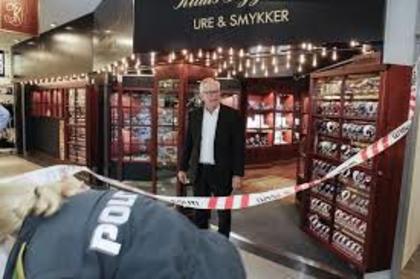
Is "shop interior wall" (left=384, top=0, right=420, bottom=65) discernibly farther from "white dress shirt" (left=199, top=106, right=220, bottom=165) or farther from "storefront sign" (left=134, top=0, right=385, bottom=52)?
"white dress shirt" (left=199, top=106, right=220, bottom=165)

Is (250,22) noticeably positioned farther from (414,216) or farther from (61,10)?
(61,10)

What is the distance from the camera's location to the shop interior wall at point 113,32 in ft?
15.3

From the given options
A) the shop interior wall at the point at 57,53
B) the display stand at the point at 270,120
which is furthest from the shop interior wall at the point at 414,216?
the display stand at the point at 270,120

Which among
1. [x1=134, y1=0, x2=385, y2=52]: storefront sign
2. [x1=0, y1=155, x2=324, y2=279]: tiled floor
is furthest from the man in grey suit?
[x1=134, y1=0, x2=385, y2=52]: storefront sign

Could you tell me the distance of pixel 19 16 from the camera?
7.88m

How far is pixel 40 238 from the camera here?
2.43 feet

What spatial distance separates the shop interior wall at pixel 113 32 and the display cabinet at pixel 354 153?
215 centimetres

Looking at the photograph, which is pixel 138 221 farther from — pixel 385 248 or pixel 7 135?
pixel 7 135

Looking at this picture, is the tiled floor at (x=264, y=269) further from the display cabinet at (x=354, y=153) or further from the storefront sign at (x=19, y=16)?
the storefront sign at (x=19, y=16)

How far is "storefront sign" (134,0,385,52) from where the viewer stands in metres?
3.38

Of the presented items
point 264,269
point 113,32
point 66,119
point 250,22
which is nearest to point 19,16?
point 66,119

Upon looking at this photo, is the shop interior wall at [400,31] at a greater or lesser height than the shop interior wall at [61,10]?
lesser

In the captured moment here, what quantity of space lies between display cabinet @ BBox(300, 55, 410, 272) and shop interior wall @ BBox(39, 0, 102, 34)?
17.0 ft

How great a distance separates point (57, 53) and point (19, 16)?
1146 millimetres
